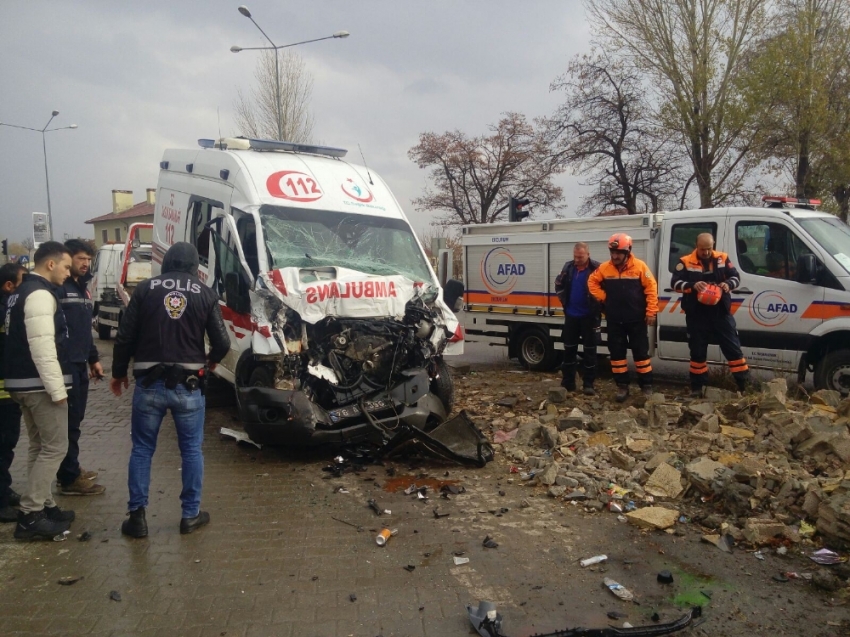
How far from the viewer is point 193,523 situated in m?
4.73

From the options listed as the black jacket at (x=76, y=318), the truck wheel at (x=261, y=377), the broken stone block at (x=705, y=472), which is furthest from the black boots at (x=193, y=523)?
the broken stone block at (x=705, y=472)

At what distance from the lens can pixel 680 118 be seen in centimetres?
1892

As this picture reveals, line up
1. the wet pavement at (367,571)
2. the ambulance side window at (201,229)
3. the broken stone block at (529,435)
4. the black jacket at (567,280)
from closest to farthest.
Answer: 1. the wet pavement at (367,571)
2. the broken stone block at (529,435)
3. the ambulance side window at (201,229)
4. the black jacket at (567,280)

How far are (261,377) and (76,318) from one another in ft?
5.43

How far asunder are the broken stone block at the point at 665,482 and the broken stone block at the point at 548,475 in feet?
2.32

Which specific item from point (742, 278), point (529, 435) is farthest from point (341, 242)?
point (742, 278)

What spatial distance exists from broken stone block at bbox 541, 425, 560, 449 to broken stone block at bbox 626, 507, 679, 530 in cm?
146

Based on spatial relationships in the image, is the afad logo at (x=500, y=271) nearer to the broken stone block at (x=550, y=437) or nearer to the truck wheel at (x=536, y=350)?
the truck wheel at (x=536, y=350)

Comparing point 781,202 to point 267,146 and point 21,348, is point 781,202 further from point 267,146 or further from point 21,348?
point 21,348

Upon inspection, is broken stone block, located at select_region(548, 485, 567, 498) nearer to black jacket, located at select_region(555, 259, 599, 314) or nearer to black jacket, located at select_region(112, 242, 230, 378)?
black jacket, located at select_region(112, 242, 230, 378)

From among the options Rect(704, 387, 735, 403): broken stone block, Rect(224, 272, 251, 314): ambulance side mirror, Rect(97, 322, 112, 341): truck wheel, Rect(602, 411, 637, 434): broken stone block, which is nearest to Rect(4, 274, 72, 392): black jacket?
Rect(224, 272, 251, 314): ambulance side mirror

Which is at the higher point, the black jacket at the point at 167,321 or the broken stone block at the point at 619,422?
the black jacket at the point at 167,321

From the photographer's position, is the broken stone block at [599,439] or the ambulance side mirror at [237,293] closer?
the broken stone block at [599,439]

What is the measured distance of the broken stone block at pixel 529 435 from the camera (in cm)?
657
